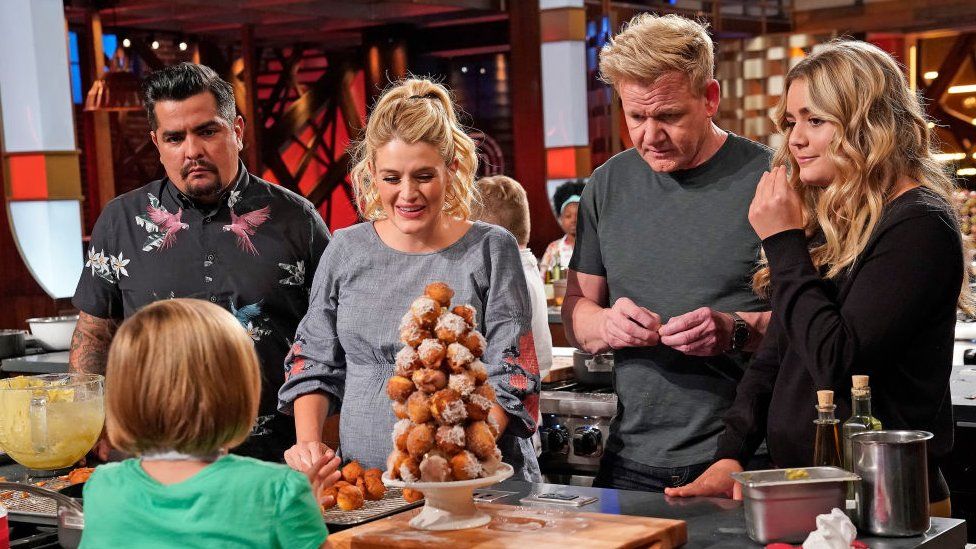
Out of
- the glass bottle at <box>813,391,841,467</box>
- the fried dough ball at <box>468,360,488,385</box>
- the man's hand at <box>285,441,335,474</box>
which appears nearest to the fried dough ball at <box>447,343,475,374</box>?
the fried dough ball at <box>468,360,488,385</box>

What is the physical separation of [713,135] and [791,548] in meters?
1.16

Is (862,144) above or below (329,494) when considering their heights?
above

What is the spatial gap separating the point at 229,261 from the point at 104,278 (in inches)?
13.5

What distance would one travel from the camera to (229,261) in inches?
111

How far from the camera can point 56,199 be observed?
7.65 meters

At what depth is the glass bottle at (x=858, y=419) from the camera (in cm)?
179

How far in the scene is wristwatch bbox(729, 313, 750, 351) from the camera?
2.38 m

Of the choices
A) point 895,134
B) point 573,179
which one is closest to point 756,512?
point 895,134

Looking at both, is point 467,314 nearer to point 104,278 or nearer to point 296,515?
point 296,515

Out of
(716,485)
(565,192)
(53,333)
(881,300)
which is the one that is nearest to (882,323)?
(881,300)

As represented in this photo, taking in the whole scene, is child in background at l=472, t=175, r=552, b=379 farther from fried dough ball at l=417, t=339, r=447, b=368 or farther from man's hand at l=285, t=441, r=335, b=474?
fried dough ball at l=417, t=339, r=447, b=368

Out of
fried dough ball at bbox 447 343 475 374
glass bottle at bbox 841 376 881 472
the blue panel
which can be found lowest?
glass bottle at bbox 841 376 881 472

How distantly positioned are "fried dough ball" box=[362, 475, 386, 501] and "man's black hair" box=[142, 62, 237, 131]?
115 centimetres

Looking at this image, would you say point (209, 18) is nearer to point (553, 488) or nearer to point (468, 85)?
point (468, 85)
